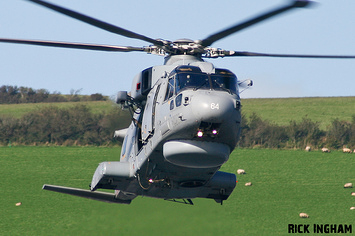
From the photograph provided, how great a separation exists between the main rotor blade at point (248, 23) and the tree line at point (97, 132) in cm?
3815

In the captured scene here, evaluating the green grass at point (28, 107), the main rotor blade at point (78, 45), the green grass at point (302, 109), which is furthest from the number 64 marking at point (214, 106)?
the green grass at point (28, 107)

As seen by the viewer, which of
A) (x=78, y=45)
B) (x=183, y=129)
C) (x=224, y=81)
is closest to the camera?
(x=183, y=129)

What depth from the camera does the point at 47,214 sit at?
3303 centimetres

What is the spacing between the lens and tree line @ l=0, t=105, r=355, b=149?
5534 cm

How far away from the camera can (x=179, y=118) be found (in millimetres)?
15148

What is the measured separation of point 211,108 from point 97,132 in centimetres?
4179

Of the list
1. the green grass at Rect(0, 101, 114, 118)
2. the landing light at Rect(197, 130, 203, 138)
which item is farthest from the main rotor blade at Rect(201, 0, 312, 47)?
the green grass at Rect(0, 101, 114, 118)

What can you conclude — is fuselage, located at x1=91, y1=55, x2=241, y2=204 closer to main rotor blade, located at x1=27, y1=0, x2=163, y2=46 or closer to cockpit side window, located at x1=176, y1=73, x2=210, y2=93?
cockpit side window, located at x1=176, y1=73, x2=210, y2=93

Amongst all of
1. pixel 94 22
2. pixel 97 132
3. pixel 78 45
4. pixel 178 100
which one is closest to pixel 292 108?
pixel 97 132

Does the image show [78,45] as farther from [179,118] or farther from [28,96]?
[28,96]

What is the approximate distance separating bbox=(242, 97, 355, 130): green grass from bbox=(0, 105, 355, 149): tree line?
555 centimetres

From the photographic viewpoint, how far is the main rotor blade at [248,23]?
465 inches

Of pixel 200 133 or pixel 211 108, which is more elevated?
pixel 211 108

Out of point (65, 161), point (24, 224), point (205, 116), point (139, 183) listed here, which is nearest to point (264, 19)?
point (205, 116)
